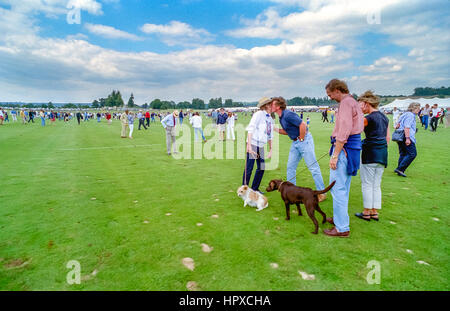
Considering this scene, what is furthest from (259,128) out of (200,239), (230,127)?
(230,127)

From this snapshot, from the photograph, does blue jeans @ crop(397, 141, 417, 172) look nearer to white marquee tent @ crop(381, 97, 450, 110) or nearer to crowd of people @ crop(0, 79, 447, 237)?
crowd of people @ crop(0, 79, 447, 237)

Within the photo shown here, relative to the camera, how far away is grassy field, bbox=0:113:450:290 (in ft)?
9.27

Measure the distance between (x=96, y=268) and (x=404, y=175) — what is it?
→ 339 inches

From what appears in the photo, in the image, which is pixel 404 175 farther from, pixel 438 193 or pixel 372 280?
pixel 372 280

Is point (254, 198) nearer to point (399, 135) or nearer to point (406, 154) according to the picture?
point (399, 135)

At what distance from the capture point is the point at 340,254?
332 centimetres

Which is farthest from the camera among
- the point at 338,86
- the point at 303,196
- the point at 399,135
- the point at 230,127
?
the point at 230,127

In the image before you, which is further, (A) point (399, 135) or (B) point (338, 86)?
(A) point (399, 135)

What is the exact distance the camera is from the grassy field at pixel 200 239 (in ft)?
9.27

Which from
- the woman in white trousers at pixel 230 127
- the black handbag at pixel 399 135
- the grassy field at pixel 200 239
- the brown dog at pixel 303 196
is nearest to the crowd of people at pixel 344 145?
the brown dog at pixel 303 196

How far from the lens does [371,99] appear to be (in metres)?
4.17

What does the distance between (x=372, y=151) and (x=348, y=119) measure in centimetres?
119

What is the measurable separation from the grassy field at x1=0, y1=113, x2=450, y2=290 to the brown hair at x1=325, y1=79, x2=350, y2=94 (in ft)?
7.72
